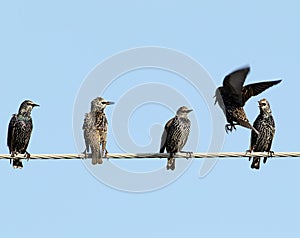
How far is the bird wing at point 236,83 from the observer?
1219 centimetres

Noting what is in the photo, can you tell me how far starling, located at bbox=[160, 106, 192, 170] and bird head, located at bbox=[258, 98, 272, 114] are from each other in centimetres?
128

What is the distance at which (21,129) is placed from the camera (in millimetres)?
13391

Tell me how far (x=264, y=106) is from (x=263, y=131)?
421 mm

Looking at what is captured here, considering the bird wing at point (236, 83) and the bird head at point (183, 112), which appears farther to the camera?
the bird head at point (183, 112)

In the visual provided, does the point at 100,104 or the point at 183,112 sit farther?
the point at 183,112

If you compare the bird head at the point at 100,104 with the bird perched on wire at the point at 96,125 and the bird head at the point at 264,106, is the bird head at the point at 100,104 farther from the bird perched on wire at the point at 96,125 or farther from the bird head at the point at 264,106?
the bird head at the point at 264,106

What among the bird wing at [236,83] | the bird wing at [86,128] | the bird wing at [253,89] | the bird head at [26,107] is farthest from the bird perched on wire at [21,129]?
the bird wing at [253,89]

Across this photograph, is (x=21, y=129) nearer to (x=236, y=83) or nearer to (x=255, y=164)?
(x=236, y=83)

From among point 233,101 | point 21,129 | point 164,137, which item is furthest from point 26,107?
point 233,101

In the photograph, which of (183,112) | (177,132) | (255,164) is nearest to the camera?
(177,132)

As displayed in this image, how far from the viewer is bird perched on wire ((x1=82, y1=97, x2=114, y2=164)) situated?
12047 mm

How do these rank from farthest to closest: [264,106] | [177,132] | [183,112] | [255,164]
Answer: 1. [264,106]
2. [255,164]
3. [183,112]
4. [177,132]

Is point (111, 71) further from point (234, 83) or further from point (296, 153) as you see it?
point (296, 153)

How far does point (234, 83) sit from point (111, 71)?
207cm
